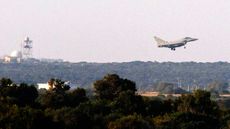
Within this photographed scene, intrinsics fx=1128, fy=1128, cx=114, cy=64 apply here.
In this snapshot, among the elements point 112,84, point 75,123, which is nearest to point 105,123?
point 75,123

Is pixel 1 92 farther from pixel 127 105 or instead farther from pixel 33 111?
pixel 33 111

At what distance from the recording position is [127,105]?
90.2m

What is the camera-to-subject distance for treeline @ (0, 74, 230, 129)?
76.9 m

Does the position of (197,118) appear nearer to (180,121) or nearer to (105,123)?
(180,121)

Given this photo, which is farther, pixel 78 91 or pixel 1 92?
pixel 78 91

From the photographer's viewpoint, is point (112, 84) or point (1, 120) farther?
point (112, 84)

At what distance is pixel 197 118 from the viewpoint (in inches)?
3383

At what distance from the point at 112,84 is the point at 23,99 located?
464 inches

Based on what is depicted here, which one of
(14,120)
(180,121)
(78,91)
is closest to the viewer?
(14,120)

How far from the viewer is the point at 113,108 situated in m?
88.4

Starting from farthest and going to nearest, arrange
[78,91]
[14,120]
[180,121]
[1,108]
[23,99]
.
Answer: [78,91], [23,99], [180,121], [1,108], [14,120]

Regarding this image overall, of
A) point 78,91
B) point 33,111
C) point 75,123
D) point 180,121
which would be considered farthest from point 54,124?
point 78,91

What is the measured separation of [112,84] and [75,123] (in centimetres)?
2263

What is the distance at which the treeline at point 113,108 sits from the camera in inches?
3029
